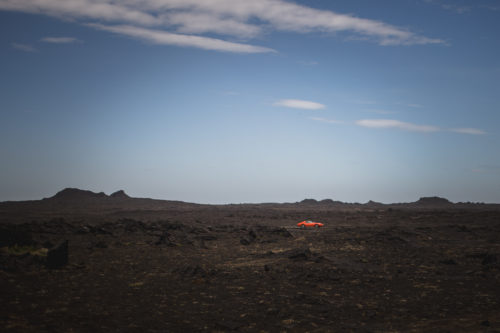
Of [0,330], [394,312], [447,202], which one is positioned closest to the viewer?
[0,330]

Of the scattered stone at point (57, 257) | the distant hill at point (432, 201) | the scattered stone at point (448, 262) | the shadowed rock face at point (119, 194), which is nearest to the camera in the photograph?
the scattered stone at point (57, 257)

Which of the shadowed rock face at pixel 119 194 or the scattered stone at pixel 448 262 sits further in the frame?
the shadowed rock face at pixel 119 194

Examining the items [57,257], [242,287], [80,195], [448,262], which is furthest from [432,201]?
[57,257]

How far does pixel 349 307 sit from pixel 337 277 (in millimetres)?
3952

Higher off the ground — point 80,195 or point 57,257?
point 80,195

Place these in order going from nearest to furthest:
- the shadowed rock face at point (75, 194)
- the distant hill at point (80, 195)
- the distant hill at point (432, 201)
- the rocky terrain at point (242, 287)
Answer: the rocky terrain at point (242, 287), the shadowed rock face at point (75, 194), the distant hill at point (80, 195), the distant hill at point (432, 201)

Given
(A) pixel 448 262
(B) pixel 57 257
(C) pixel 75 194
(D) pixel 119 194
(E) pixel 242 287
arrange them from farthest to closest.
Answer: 1. (D) pixel 119 194
2. (C) pixel 75 194
3. (A) pixel 448 262
4. (B) pixel 57 257
5. (E) pixel 242 287

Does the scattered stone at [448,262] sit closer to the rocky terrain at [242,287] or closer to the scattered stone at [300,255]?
the rocky terrain at [242,287]

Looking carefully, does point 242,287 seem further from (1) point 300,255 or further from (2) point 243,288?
(1) point 300,255

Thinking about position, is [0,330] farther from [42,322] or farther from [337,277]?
[337,277]

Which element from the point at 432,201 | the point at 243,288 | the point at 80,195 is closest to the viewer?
the point at 243,288

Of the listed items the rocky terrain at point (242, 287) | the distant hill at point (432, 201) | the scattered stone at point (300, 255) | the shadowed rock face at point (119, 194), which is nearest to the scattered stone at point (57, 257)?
the rocky terrain at point (242, 287)

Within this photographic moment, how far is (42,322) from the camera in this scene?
9734 mm

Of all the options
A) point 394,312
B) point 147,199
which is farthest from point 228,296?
point 147,199
